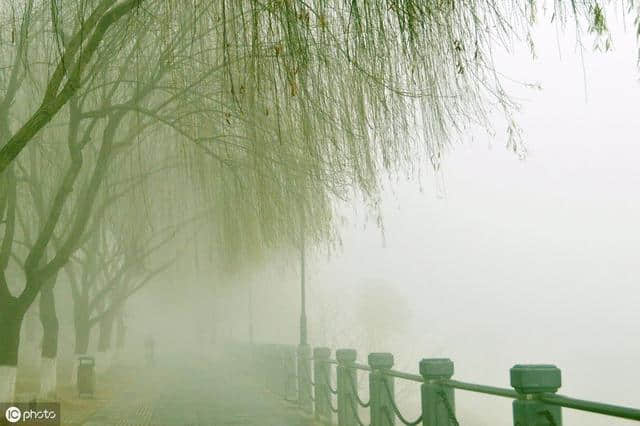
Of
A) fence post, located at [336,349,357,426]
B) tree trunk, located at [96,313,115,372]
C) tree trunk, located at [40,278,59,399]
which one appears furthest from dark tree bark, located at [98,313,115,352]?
fence post, located at [336,349,357,426]

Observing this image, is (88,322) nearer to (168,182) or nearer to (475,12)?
(168,182)

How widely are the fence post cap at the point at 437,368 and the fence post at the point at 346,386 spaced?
4.53 m

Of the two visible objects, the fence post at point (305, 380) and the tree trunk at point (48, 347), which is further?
the tree trunk at point (48, 347)

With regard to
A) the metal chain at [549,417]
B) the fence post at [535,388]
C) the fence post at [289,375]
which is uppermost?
the fence post at [535,388]

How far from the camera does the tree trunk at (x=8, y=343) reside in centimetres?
1289

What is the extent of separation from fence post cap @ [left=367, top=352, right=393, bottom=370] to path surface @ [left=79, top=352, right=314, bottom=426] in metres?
4.76

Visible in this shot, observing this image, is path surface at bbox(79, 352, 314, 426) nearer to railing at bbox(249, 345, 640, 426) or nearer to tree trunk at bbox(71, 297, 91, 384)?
railing at bbox(249, 345, 640, 426)

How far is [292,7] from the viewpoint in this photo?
4.75m

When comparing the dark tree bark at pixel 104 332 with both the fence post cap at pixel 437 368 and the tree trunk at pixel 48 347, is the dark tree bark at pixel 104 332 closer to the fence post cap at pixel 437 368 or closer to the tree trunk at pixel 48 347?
the tree trunk at pixel 48 347

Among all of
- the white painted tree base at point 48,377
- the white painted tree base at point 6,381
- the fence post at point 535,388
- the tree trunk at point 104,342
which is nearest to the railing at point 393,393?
the fence post at point 535,388

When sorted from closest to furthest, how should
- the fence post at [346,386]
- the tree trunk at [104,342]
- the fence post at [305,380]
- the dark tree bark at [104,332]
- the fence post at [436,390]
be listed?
the fence post at [436,390], the fence post at [346,386], the fence post at [305,380], the tree trunk at [104,342], the dark tree bark at [104,332]

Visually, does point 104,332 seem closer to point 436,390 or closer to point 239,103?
point 436,390

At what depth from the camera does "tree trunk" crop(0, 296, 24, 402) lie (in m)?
12.9

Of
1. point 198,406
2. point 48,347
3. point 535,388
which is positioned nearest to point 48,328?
point 48,347
